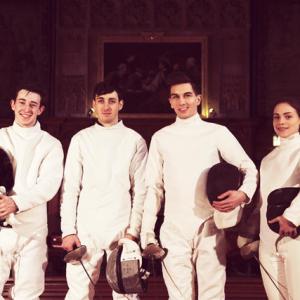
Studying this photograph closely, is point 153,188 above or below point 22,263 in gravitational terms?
above

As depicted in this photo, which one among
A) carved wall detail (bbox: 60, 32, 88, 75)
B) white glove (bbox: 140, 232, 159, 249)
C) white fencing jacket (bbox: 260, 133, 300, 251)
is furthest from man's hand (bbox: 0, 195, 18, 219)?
carved wall detail (bbox: 60, 32, 88, 75)

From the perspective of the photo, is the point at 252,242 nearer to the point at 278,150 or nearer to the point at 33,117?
the point at 278,150

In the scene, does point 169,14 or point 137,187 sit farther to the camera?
point 169,14

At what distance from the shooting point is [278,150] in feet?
9.98

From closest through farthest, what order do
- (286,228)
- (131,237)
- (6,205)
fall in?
(286,228), (6,205), (131,237)

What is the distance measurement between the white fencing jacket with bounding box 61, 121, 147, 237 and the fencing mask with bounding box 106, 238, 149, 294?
7.7 inches

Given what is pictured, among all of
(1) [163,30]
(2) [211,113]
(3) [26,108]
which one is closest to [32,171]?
(3) [26,108]

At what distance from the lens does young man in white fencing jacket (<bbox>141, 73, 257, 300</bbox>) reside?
9.59 ft

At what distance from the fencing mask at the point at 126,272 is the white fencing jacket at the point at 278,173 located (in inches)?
26.6

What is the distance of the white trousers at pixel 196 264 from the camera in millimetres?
2916

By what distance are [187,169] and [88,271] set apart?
0.78 m

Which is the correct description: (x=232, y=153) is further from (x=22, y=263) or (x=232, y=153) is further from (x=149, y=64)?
(x=149, y=64)

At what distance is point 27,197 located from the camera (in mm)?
3033

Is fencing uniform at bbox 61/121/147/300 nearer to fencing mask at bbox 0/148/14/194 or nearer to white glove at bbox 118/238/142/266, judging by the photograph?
white glove at bbox 118/238/142/266
